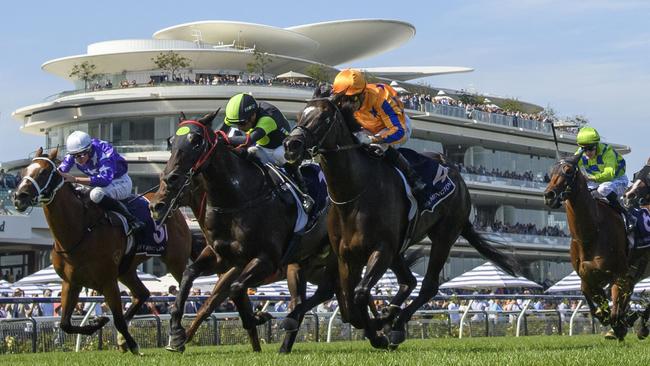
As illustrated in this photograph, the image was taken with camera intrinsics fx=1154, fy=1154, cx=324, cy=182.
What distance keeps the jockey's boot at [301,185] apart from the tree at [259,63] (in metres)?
48.9

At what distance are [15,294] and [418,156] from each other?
1541cm

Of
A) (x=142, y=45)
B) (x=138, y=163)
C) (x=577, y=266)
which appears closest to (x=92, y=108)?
(x=138, y=163)

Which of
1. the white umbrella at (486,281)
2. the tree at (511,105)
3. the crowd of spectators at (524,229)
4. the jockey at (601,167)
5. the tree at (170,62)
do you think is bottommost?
the crowd of spectators at (524,229)

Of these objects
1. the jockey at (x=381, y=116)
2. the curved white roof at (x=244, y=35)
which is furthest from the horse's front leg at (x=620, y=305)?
the curved white roof at (x=244, y=35)

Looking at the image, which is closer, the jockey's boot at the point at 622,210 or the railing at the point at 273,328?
the jockey's boot at the point at 622,210

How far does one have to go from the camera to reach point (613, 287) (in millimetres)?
12961

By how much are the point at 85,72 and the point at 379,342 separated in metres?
52.1

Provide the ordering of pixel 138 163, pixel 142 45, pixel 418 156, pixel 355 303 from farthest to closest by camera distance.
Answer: pixel 142 45
pixel 138 163
pixel 418 156
pixel 355 303

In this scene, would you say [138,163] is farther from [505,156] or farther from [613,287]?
[613,287]

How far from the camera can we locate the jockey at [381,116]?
10461 mm

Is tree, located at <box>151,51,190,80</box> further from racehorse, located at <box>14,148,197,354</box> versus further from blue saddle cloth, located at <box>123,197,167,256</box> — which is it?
racehorse, located at <box>14,148,197,354</box>

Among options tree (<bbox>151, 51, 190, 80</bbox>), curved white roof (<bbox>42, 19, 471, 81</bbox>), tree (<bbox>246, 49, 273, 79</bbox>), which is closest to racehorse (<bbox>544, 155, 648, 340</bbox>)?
tree (<bbox>151, 51, 190, 80</bbox>)

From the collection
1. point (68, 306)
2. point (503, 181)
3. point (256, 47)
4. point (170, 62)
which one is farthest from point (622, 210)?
point (256, 47)

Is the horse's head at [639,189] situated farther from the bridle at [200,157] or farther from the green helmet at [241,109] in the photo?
the bridle at [200,157]
